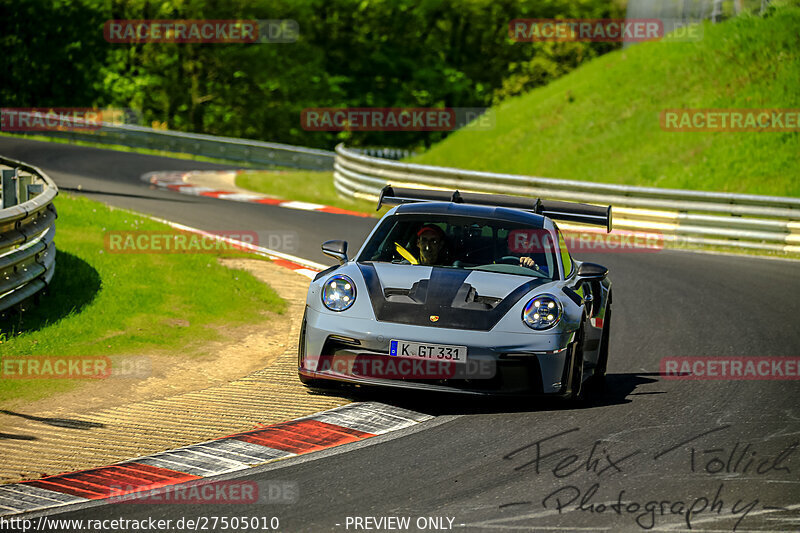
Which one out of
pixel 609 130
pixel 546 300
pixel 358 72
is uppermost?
pixel 358 72

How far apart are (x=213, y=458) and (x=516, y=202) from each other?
12.7 ft

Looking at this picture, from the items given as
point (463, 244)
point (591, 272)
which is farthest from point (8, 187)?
point (591, 272)

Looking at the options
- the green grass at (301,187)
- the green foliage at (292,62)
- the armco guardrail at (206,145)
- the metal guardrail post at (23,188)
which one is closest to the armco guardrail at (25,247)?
the metal guardrail post at (23,188)

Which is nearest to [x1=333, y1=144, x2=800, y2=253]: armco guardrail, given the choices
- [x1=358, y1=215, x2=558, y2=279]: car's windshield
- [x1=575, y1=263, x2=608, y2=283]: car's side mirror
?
[x1=358, y1=215, x2=558, y2=279]: car's windshield

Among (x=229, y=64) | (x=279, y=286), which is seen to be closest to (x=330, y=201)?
(x=279, y=286)

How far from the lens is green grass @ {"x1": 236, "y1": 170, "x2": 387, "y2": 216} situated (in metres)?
22.1

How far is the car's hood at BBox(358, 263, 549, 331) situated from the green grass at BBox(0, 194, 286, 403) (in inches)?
94.7

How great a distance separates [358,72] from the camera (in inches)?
2183

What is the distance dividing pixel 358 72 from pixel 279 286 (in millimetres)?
44340

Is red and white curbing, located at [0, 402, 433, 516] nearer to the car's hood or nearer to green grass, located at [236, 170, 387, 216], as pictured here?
the car's hood

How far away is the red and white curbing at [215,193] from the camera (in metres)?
20.9

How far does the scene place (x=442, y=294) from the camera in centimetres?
745

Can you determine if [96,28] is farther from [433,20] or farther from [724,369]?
[724,369]

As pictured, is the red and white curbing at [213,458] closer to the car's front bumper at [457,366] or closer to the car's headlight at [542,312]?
the car's front bumper at [457,366]
